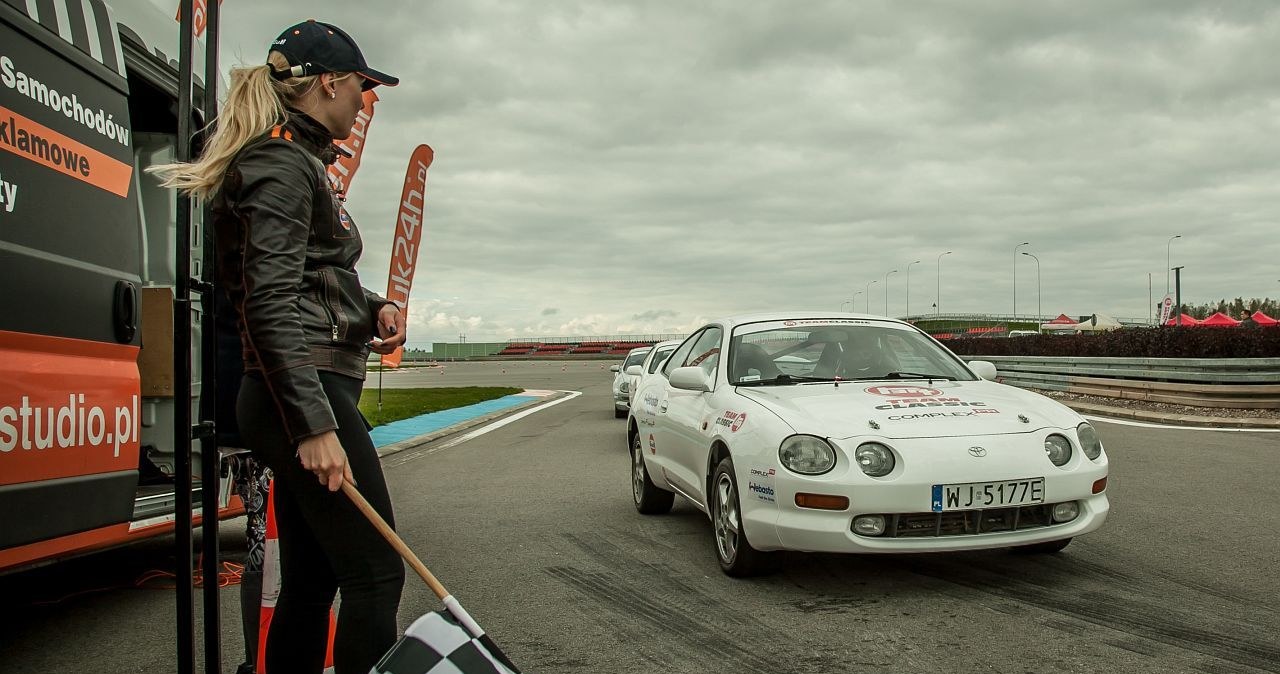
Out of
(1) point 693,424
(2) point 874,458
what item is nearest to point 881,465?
(2) point 874,458

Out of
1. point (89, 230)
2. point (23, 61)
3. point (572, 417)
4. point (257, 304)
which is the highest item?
point (23, 61)

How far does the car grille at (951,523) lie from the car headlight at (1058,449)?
31 cm

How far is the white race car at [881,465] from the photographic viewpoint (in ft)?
14.8

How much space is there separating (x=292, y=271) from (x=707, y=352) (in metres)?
4.57

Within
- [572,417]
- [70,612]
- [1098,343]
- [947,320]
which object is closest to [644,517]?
[70,612]

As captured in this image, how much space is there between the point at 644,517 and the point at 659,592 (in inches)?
88.6

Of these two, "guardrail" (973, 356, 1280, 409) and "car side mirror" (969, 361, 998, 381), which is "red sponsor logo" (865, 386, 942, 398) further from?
"guardrail" (973, 356, 1280, 409)

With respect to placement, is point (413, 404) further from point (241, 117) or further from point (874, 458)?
point (241, 117)

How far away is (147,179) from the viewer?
5.94 meters

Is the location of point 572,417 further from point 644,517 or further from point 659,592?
point 659,592

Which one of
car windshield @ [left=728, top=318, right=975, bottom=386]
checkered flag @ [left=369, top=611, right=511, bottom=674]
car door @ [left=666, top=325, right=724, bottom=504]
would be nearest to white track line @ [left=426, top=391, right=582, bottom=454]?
car door @ [left=666, top=325, right=724, bottom=504]

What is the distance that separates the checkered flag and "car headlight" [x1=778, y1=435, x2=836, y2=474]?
8.98 ft

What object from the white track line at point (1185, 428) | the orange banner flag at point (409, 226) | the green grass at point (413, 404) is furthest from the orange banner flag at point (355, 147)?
the white track line at point (1185, 428)

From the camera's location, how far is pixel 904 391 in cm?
541
